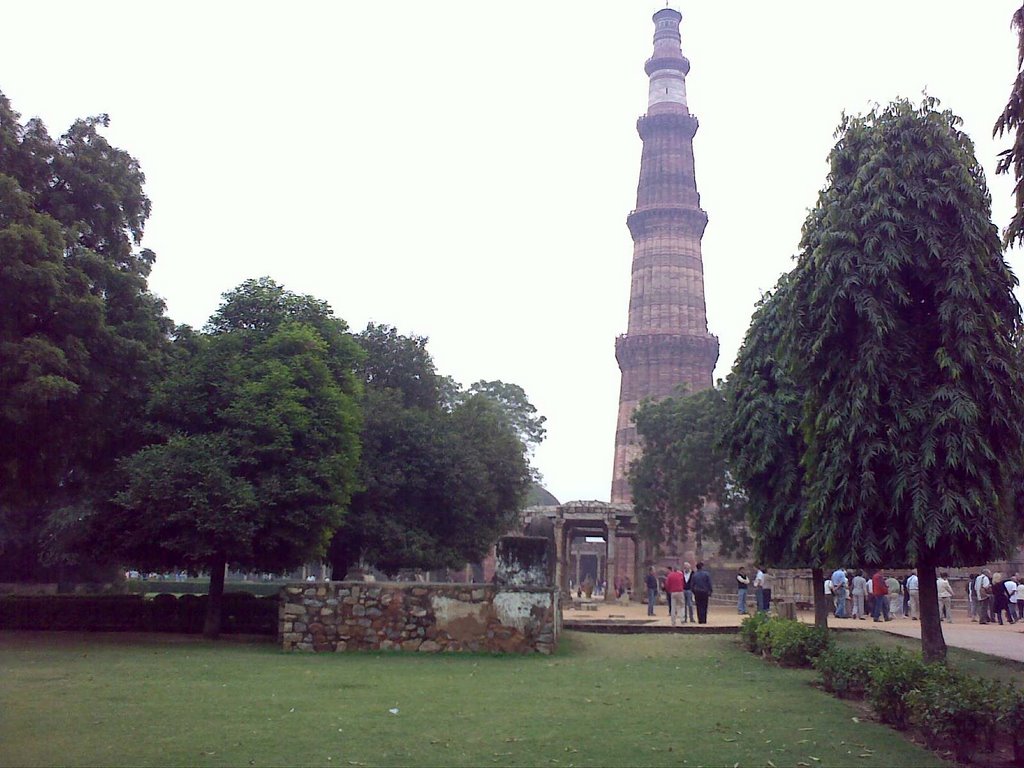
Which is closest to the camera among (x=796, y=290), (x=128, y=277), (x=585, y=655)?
(x=796, y=290)

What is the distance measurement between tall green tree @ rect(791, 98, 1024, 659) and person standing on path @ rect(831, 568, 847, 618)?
1514cm

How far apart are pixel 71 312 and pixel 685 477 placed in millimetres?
24686

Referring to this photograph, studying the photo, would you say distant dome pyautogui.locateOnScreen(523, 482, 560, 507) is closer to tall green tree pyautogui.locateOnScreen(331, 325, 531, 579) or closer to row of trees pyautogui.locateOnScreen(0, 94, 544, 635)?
tall green tree pyautogui.locateOnScreen(331, 325, 531, 579)

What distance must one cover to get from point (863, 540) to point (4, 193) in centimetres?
1330

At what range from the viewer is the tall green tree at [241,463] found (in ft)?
52.1

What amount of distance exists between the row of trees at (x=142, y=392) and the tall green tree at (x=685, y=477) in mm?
17849

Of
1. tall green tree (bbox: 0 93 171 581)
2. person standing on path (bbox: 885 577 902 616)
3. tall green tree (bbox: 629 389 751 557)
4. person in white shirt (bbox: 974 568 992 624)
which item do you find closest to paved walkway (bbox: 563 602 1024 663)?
person in white shirt (bbox: 974 568 992 624)

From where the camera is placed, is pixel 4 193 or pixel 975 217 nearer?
pixel 975 217

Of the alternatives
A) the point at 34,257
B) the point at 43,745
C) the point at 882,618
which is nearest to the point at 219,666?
the point at 43,745

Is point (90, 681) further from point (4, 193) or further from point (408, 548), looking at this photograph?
point (408, 548)

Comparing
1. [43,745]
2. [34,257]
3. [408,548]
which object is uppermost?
[34,257]

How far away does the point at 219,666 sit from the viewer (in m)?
12.7

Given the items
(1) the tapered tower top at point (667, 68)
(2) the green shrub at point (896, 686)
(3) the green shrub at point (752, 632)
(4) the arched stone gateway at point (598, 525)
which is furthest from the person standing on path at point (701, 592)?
(1) the tapered tower top at point (667, 68)

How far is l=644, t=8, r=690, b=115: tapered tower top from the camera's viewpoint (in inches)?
2219
